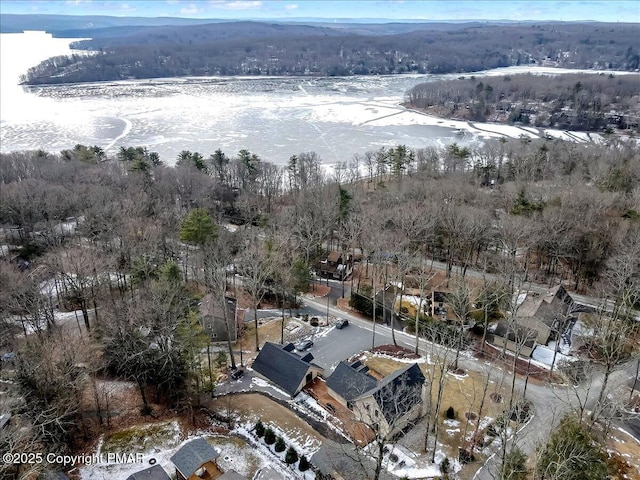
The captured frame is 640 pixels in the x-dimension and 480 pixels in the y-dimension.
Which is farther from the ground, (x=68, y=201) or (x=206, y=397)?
(x=68, y=201)

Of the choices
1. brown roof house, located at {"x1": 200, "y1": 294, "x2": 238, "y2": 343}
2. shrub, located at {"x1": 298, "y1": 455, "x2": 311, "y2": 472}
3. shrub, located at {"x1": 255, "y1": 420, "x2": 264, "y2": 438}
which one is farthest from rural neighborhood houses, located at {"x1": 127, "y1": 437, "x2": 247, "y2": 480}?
brown roof house, located at {"x1": 200, "y1": 294, "x2": 238, "y2": 343}

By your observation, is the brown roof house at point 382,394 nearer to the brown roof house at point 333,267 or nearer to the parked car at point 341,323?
the parked car at point 341,323

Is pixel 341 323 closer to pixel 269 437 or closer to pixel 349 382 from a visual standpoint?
pixel 349 382

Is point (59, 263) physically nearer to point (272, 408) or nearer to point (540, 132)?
point (272, 408)

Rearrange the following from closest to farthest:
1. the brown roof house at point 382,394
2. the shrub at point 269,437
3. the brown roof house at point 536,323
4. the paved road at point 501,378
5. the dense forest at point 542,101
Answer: the shrub at point 269,437 → the brown roof house at point 382,394 → the paved road at point 501,378 → the brown roof house at point 536,323 → the dense forest at point 542,101

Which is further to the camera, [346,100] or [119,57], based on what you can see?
[119,57]

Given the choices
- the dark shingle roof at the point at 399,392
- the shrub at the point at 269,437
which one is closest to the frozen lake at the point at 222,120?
the dark shingle roof at the point at 399,392

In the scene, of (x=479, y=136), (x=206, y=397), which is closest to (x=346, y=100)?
(x=479, y=136)
